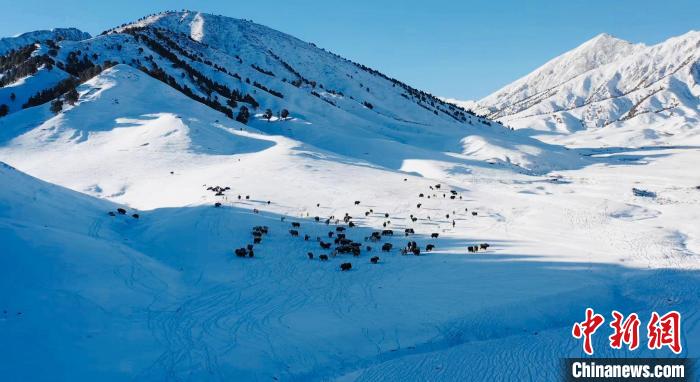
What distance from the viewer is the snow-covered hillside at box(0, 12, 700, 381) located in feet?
51.3

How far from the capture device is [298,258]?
86.1 feet

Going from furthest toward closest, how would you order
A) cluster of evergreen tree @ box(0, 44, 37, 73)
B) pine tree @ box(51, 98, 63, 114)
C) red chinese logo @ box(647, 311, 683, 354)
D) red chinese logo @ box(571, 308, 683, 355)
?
cluster of evergreen tree @ box(0, 44, 37, 73) < pine tree @ box(51, 98, 63, 114) < red chinese logo @ box(571, 308, 683, 355) < red chinese logo @ box(647, 311, 683, 354)

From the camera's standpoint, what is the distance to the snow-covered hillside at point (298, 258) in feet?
51.3

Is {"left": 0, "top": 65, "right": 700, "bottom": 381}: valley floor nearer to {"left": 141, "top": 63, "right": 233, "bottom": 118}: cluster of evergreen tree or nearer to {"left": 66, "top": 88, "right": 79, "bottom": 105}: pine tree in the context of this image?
{"left": 66, "top": 88, "right": 79, "bottom": 105}: pine tree

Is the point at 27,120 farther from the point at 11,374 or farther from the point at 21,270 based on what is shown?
the point at 11,374

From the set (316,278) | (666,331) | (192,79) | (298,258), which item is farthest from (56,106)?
(666,331)

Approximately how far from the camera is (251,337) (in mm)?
16875

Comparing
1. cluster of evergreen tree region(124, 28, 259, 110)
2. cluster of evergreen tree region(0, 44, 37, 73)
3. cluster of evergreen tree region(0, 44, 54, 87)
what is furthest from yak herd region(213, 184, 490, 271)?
cluster of evergreen tree region(0, 44, 37, 73)

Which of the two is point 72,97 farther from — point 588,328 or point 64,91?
point 588,328

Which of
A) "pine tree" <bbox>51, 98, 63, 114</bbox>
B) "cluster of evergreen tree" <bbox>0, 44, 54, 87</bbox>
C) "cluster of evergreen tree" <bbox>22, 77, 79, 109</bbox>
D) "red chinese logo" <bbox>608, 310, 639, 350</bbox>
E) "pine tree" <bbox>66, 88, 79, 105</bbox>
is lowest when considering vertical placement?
"red chinese logo" <bbox>608, 310, 639, 350</bbox>

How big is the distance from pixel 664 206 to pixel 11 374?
45372 millimetres

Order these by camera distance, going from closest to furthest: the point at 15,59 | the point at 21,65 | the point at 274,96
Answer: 1. the point at 21,65
2. the point at 15,59
3. the point at 274,96

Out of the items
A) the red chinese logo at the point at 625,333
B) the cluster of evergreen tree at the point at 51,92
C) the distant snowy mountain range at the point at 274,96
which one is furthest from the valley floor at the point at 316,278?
the cluster of evergreen tree at the point at 51,92

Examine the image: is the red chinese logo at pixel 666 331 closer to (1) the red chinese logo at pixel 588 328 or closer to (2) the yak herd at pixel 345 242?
(1) the red chinese logo at pixel 588 328
